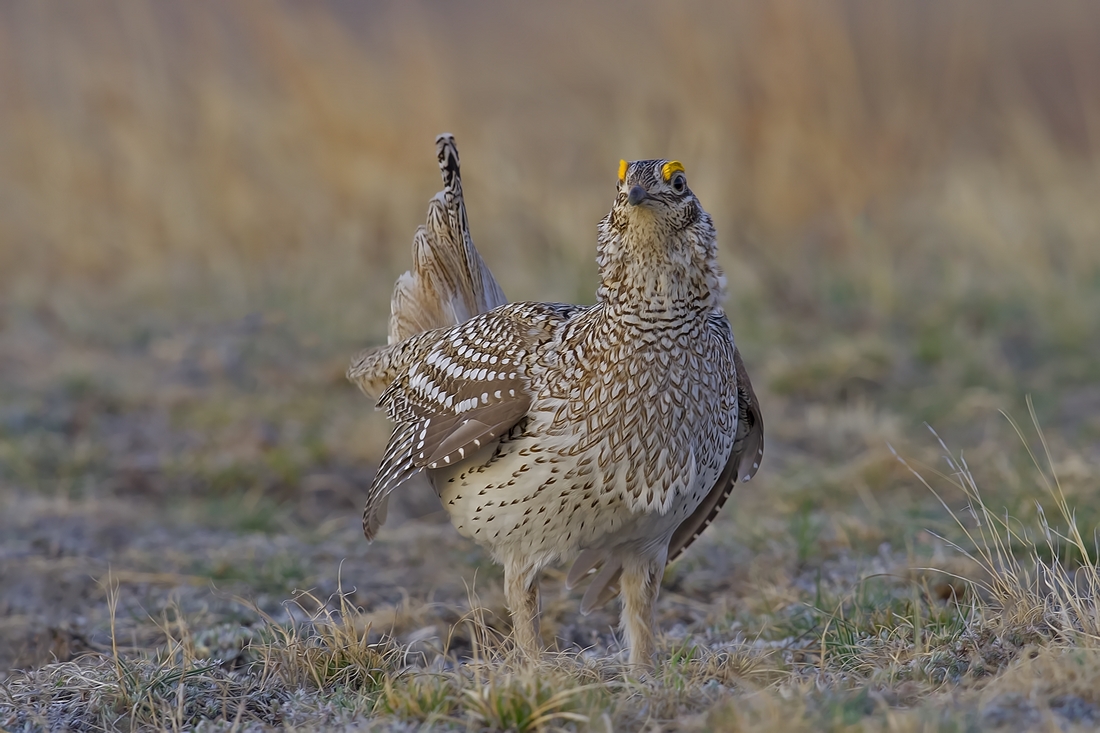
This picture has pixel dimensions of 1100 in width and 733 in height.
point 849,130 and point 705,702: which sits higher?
point 849,130

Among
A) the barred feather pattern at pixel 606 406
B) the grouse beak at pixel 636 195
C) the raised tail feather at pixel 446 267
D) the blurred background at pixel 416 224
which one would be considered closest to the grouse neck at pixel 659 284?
the barred feather pattern at pixel 606 406

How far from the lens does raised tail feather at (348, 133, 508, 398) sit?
4.86 metres

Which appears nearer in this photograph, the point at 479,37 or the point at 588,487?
the point at 588,487

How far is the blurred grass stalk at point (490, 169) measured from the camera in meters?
9.30

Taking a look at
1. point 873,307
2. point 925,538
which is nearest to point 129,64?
point 873,307

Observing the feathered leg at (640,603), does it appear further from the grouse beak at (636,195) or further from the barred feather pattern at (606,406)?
the grouse beak at (636,195)

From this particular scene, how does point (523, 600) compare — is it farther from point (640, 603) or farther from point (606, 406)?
point (606, 406)

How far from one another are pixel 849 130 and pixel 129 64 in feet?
18.5

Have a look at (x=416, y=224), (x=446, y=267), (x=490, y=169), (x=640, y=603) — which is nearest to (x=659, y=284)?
(x=640, y=603)

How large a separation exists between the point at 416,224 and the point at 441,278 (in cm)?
495

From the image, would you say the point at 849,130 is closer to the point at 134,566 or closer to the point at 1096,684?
the point at 134,566

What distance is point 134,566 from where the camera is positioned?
515 cm

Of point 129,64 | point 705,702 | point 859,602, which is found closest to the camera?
point 705,702

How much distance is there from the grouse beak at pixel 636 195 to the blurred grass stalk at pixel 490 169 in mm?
5242
